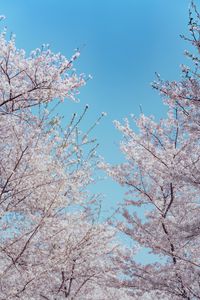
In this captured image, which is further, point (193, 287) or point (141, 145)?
point (141, 145)

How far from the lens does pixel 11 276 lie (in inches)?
307

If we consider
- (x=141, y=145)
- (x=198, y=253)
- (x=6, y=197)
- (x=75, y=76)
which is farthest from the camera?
(x=141, y=145)

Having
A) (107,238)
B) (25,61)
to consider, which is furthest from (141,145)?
(25,61)

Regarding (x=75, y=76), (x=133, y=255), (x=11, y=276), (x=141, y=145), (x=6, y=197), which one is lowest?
(x=11, y=276)

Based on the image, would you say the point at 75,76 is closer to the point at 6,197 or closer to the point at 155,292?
the point at 6,197

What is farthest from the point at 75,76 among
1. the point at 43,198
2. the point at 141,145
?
the point at 141,145

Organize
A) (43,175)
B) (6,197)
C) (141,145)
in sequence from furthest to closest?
(141,145) → (43,175) → (6,197)

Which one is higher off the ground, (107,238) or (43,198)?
(107,238)

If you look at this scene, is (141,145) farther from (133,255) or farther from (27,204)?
(27,204)

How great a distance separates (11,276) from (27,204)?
5.16 ft

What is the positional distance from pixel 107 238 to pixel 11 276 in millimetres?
3312

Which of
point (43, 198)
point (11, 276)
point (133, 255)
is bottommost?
point (11, 276)

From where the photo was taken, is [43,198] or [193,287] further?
[193,287]

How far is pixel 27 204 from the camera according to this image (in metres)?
8.38
